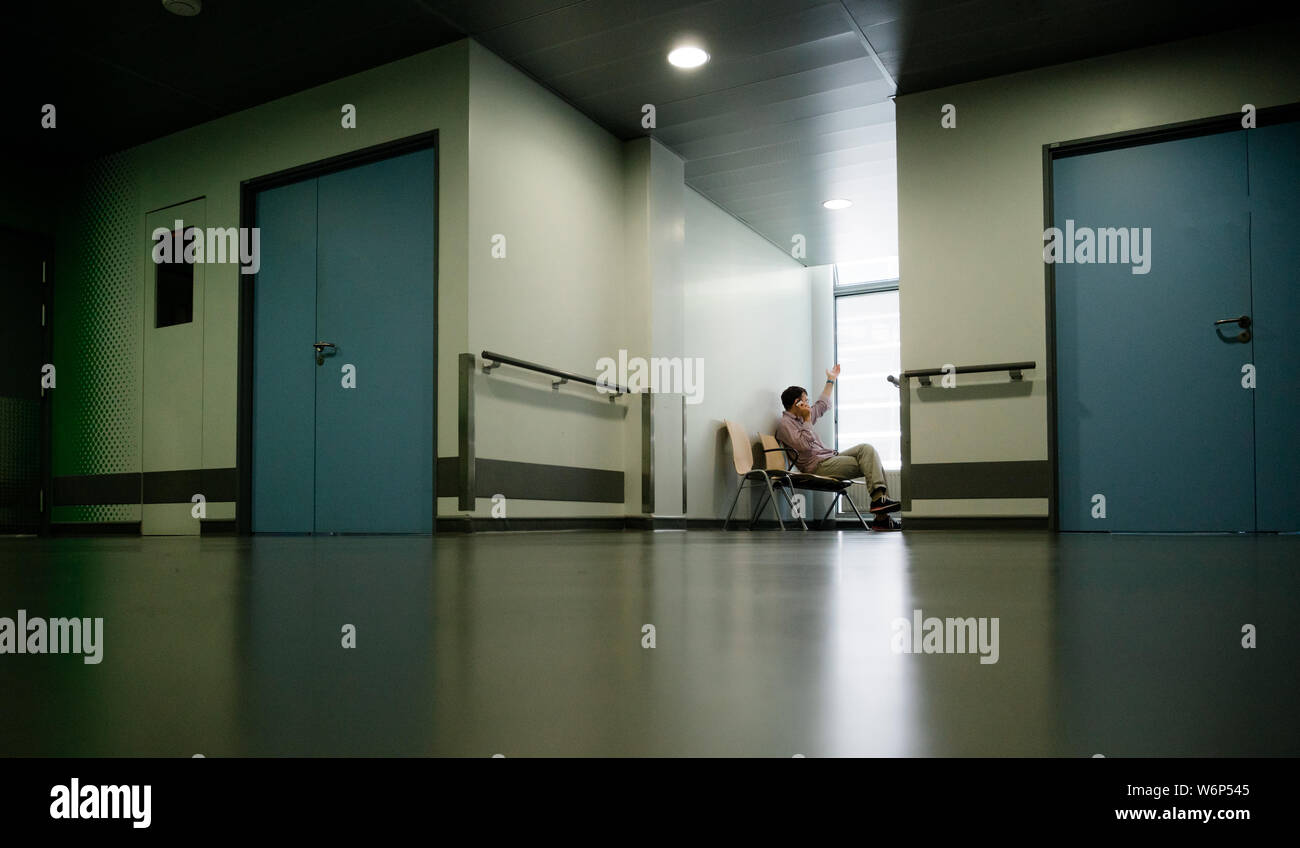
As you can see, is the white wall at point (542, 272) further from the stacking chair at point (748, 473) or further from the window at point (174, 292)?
the window at point (174, 292)

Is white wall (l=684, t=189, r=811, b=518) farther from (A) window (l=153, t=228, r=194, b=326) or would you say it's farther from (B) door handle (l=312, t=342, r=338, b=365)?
(A) window (l=153, t=228, r=194, b=326)

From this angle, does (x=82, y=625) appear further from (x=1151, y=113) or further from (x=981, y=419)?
(x=1151, y=113)

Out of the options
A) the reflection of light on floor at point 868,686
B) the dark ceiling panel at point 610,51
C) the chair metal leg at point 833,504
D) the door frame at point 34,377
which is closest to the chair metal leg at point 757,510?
the chair metal leg at point 833,504

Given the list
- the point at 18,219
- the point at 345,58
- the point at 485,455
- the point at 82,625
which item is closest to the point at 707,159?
the point at 345,58

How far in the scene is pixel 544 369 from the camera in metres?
5.40

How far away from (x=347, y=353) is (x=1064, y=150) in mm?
4274

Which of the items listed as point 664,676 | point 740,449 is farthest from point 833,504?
point 664,676

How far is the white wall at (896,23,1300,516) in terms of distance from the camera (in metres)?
5.00

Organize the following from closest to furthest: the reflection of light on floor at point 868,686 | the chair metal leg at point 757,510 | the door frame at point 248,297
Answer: the reflection of light on floor at point 868,686, the door frame at point 248,297, the chair metal leg at point 757,510

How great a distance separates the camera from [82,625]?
0.68 m

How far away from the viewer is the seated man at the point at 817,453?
7766mm

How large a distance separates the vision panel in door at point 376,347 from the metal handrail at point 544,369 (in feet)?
1.12

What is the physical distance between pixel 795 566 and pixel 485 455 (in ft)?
12.0

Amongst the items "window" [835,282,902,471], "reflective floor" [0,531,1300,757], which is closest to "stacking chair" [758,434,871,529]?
"window" [835,282,902,471]
